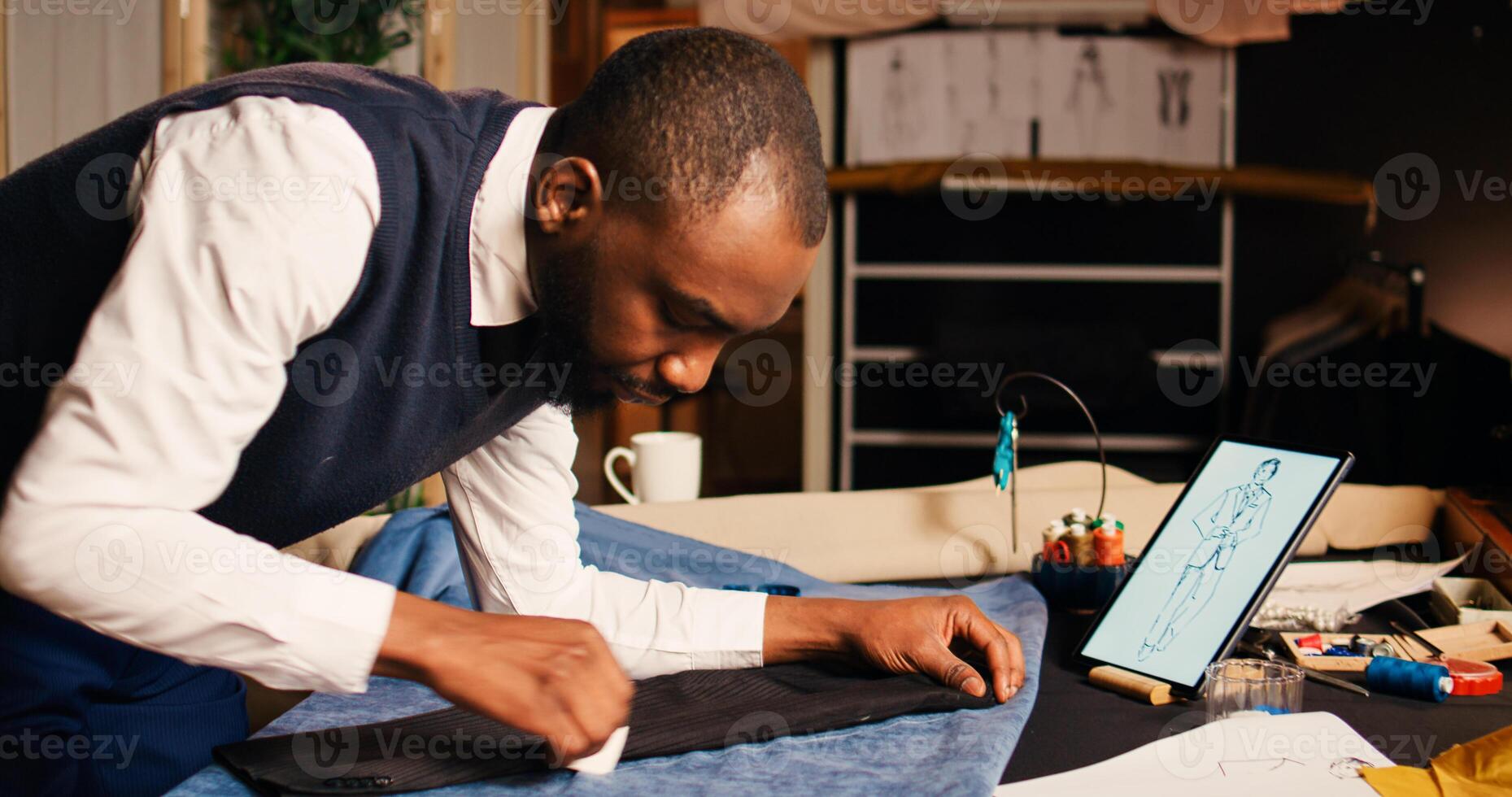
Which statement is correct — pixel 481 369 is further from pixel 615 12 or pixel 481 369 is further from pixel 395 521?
pixel 615 12

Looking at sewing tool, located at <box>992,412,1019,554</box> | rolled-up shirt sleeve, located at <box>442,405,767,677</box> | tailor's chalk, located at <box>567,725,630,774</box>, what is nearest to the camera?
tailor's chalk, located at <box>567,725,630,774</box>

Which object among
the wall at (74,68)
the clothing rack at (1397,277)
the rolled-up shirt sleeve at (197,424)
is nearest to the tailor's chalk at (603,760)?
the rolled-up shirt sleeve at (197,424)

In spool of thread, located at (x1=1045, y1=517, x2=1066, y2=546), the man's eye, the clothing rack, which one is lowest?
spool of thread, located at (x1=1045, y1=517, x2=1066, y2=546)

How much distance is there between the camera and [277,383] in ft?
2.54

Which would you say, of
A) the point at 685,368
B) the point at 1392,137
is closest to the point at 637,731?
the point at 685,368

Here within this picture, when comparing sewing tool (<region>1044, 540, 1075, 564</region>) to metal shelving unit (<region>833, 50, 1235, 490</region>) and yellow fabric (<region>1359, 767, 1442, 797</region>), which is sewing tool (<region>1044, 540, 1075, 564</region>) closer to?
yellow fabric (<region>1359, 767, 1442, 797</region>)

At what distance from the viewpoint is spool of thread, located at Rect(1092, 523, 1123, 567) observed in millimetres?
1371

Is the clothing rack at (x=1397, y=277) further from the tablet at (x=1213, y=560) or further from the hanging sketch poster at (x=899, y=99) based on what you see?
the tablet at (x=1213, y=560)

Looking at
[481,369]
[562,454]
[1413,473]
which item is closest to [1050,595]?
[562,454]

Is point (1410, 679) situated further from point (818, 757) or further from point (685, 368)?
point (685, 368)

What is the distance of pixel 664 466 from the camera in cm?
191

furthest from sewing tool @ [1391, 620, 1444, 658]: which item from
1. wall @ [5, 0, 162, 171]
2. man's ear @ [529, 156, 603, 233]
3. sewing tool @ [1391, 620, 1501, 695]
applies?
wall @ [5, 0, 162, 171]

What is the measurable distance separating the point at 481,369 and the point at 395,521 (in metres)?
0.64

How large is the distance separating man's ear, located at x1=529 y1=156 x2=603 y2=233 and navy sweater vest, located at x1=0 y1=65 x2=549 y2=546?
54 millimetres
